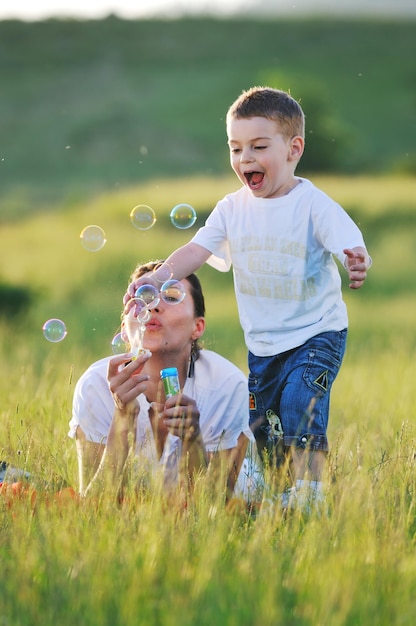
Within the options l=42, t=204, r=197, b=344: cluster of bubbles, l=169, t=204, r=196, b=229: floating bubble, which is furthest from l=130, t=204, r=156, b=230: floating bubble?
l=169, t=204, r=196, b=229: floating bubble

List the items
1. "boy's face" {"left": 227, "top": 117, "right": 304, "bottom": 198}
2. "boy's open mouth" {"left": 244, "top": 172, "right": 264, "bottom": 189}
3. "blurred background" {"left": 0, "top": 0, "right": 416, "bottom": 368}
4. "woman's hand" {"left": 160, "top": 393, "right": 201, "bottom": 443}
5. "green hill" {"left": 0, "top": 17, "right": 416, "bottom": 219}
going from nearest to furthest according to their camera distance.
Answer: "woman's hand" {"left": 160, "top": 393, "right": 201, "bottom": 443} < "boy's face" {"left": 227, "top": 117, "right": 304, "bottom": 198} < "boy's open mouth" {"left": 244, "top": 172, "right": 264, "bottom": 189} < "blurred background" {"left": 0, "top": 0, "right": 416, "bottom": 368} < "green hill" {"left": 0, "top": 17, "right": 416, "bottom": 219}

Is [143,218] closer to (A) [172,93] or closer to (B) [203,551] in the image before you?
(B) [203,551]

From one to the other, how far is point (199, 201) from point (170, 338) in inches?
759

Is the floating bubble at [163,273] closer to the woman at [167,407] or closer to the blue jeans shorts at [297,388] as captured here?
the woman at [167,407]

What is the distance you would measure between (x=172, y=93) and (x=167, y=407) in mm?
60548

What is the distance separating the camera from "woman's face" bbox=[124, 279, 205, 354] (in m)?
4.32

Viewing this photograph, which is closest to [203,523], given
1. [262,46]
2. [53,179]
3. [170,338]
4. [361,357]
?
[170,338]

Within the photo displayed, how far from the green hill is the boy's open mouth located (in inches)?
1174

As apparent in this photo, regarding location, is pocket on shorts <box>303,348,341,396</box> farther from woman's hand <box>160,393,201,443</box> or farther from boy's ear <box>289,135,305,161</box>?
boy's ear <box>289,135,305,161</box>

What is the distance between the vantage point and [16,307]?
52.3 feet

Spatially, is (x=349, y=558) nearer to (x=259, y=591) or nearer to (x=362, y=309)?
(x=259, y=591)

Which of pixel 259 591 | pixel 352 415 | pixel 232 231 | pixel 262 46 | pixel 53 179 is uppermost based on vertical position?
pixel 262 46

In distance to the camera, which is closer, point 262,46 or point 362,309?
point 362,309

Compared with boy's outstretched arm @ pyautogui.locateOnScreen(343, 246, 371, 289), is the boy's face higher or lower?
higher
